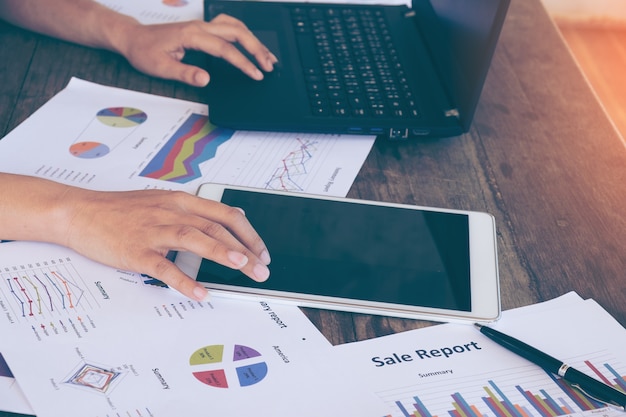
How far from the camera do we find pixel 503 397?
74cm

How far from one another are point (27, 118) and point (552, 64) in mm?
869

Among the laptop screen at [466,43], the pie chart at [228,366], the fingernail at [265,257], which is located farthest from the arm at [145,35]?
the pie chart at [228,366]

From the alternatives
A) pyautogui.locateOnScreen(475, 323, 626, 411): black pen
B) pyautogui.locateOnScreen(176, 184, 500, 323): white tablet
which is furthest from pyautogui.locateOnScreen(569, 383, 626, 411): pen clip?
pyautogui.locateOnScreen(176, 184, 500, 323): white tablet

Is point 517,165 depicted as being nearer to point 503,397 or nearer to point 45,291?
point 503,397

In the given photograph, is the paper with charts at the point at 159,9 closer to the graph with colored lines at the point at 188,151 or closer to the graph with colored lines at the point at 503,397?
the graph with colored lines at the point at 188,151

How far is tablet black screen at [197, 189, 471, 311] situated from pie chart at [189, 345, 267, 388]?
0.09 metres

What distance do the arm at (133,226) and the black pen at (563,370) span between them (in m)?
0.27

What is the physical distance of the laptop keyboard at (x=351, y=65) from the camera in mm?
1059

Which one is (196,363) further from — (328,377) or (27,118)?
(27,118)

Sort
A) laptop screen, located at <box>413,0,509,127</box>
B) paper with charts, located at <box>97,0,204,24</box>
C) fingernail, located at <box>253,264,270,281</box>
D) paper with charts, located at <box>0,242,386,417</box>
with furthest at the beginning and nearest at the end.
→ paper with charts, located at <box>97,0,204,24</box>
laptop screen, located at <box>413,0,509,127</box>
fingernail, located at <box>253,264,270,281</box>
paper with charts, located at <box>0,242,386,417</box>

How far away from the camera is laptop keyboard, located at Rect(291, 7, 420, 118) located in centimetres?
106

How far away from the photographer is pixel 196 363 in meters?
0.73

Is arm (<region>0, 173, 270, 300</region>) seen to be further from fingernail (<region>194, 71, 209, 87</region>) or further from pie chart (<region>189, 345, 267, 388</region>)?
fingernail (<region>194, 71, 209, 87</region>)

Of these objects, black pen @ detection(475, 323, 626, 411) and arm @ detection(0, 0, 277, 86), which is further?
arm @ detection(0, 0, 277, 86)
